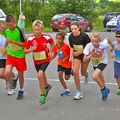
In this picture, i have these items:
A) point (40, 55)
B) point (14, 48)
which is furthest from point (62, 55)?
point (14, 48)

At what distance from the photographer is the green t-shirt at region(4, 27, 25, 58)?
8.23 metres

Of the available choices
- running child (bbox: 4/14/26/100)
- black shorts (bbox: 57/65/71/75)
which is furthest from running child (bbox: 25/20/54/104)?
black shorts (bbox: 57/65/71/75)

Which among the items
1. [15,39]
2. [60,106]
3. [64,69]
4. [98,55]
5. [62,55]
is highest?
[15,39]

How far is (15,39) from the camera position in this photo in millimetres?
8211

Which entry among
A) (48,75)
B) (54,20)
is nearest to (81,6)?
(54,20)

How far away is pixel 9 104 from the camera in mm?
7895

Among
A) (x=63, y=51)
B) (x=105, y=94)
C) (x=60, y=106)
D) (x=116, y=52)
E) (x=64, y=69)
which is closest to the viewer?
(x=60, y=106)

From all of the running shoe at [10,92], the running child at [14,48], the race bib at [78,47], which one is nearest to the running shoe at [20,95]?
the running child at [14,48]

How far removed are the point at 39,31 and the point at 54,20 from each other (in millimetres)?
29887

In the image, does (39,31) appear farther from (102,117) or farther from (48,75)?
(48,75)

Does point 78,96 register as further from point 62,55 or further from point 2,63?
point 2,63

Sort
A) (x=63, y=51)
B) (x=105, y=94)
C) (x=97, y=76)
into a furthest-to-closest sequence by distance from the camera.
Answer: (x=63, y=51)
(x=105, y=94)
(x=97, y=76)

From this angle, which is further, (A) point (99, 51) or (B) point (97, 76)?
(A) point (99, 51)

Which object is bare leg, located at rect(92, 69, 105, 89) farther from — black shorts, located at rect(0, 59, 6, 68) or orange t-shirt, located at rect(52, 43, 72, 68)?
black shorts, located at rect(0, 59, 6, 68)
